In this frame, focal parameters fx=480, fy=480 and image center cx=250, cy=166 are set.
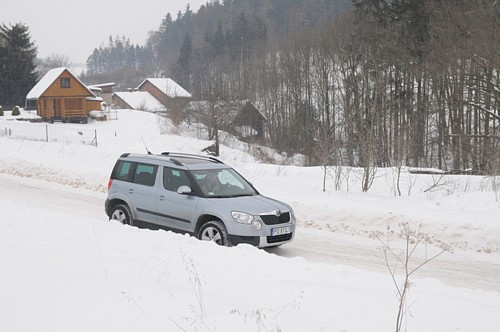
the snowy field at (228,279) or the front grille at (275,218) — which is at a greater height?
the front grille at (275,218)

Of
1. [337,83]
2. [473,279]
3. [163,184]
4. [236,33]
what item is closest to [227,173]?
[163,184]

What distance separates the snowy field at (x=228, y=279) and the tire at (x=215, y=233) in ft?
2.58

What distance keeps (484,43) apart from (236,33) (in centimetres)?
7884

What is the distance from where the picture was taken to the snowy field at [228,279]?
458cm

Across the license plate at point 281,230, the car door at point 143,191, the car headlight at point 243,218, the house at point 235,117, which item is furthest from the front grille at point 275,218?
the house at point 235,117

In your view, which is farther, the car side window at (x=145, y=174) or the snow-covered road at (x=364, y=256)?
the car side window at (x=145, y=174)

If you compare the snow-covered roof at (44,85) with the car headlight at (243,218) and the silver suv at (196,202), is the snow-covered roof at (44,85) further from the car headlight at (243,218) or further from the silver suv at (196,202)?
the car headlight at (243,218)

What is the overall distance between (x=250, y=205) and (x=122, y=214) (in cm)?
320

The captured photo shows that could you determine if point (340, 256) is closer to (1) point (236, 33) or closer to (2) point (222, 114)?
(2) point (222, 114)

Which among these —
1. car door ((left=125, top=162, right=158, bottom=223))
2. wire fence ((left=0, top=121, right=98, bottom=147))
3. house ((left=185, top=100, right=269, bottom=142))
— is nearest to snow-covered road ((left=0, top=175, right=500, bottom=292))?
car door ((left=125, top=162, right=158, bottom=223))

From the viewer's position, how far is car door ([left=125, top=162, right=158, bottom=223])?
997cm

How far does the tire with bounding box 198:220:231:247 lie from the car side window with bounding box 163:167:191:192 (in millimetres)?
1035

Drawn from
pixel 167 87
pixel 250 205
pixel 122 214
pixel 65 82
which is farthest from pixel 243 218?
pixel 167 87

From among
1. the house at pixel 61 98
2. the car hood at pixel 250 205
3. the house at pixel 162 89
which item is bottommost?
the car hood at pixel 250 205
